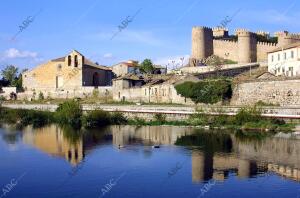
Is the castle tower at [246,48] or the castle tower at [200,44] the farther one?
the castle tower at [200,44]

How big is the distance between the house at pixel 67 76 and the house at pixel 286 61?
585 inches

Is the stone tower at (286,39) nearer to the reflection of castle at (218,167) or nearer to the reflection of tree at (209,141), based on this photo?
the reflection of tree at (209,141)

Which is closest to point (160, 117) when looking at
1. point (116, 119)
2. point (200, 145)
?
point (116, 119)

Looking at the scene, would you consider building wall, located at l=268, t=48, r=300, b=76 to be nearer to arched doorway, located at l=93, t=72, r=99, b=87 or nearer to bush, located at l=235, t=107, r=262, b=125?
bush, located at l=235, t=107, r=262, b=125

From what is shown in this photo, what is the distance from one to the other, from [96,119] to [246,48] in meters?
21.4

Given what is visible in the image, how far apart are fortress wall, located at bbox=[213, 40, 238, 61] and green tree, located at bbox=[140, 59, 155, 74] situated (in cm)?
782

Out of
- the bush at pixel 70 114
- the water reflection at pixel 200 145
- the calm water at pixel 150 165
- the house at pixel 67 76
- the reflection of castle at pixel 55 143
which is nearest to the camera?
the calm water at pixel 150 165

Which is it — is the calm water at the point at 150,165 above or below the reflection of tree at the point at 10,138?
below

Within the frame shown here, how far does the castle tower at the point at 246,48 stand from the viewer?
171 ft

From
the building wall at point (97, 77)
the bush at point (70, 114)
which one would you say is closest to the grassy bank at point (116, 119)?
the bush at point (70, 114)

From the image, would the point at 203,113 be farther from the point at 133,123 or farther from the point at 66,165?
the point at 66,165

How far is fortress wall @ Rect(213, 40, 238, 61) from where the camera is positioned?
54134 millimetres

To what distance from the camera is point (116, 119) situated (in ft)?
119

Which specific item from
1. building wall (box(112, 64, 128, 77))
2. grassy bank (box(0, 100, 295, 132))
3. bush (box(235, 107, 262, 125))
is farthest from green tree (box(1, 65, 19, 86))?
bush (box(235, 107, 262, 125))
